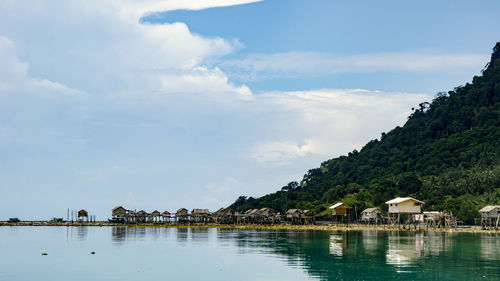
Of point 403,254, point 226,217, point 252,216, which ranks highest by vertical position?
point 403,254

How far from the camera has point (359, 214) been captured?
126 meters

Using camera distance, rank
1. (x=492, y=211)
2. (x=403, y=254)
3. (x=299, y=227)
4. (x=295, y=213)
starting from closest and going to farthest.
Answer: (x=403, y=254) → (x=492, y=211) → (x=299, y=227) → (x=295, y=213)

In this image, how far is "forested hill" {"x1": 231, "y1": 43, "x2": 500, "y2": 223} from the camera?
115062 mm

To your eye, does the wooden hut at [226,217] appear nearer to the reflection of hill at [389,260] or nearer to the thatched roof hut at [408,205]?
the thatched roof hut at [408,205]

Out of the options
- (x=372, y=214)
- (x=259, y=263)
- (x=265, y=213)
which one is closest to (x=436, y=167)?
(x=372, y=214)

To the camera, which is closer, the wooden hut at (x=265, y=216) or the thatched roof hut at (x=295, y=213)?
the thatched roof hut at (x=295, y=213)

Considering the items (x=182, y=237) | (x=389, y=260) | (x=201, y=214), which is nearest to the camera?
(x=389, y=260)

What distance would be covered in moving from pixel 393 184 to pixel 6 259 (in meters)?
104

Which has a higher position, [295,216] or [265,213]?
[265,213]

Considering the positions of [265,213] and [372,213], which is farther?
[265,213]

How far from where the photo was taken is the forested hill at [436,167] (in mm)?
115062

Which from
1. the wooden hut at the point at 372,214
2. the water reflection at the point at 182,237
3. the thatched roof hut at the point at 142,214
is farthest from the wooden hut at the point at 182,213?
the wooden hut at the point at 372,214

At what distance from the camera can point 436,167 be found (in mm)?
146250

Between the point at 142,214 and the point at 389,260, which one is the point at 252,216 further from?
the point at 389,260
